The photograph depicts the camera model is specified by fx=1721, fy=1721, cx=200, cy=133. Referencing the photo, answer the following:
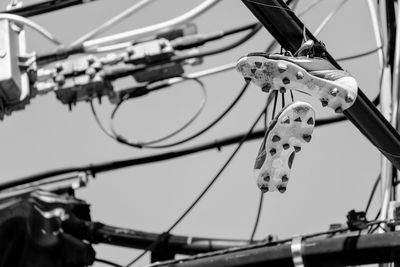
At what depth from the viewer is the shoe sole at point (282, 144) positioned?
7586 millimetres

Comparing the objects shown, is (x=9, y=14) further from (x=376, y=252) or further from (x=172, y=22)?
(x=376, y=252)

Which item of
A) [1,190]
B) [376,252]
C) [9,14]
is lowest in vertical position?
[376,252]

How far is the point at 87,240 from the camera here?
11031 mm

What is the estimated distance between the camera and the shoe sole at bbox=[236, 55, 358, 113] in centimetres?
750

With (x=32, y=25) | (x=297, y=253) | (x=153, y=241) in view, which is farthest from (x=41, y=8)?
(x=297, y=253)

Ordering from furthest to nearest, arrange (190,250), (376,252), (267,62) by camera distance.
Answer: (190,250), (376,252), (267,62)

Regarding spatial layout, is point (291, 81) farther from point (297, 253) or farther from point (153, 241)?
point (153, 241)

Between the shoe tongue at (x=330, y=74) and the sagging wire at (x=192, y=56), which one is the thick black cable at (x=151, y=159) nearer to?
the sagging wire at (x=192, y=56)

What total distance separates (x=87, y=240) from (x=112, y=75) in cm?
112

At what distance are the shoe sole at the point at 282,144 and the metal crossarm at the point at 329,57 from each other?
1.00ft

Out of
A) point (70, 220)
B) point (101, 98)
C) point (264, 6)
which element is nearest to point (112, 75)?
point (101, 98)

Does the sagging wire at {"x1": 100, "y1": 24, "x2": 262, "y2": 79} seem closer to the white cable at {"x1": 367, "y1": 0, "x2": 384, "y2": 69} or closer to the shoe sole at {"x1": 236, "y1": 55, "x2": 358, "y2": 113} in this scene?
the white cable at {"x1": 367, "y1": 0, "x2": 384, "y2": 69}

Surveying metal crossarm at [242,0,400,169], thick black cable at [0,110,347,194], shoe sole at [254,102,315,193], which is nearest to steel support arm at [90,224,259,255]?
thick black cable at [0,110,347,194]

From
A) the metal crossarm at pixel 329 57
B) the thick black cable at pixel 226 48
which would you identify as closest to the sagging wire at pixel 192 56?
the thick black cable at pixel 226 48
